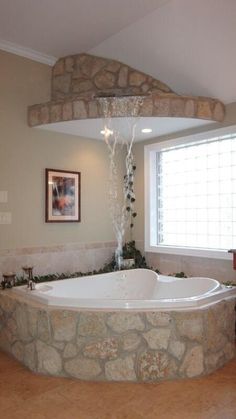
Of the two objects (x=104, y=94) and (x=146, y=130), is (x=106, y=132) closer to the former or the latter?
(x=146, y=130)

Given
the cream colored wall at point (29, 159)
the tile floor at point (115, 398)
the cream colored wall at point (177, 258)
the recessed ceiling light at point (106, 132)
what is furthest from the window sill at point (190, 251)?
the recessed ceiling light at point (106, 132)

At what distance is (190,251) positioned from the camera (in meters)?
4.18

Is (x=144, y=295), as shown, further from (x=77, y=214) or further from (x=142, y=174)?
(x=142, y=174)

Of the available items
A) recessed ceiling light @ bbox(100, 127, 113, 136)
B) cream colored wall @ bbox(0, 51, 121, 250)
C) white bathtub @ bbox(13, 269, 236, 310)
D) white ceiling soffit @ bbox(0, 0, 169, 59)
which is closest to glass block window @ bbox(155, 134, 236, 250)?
white bathtub @ bbox(13, 269, 236, 310)

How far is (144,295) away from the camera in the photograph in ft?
13.3

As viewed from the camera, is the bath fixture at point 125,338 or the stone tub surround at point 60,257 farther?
the stone tub surround at point 60,257

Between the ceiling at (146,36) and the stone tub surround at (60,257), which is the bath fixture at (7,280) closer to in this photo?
the stone tub surround at (60,257)

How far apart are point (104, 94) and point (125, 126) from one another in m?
0.50

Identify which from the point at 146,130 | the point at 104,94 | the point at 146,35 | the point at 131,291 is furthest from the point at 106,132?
the point at 131,291

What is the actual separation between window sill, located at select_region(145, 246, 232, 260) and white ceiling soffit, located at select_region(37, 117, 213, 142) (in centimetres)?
149

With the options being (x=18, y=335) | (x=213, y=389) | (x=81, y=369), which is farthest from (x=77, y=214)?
(x=213, y=389)

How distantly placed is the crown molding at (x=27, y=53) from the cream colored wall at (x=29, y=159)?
0.06m

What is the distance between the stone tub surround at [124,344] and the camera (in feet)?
8.79

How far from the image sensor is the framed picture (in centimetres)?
416
